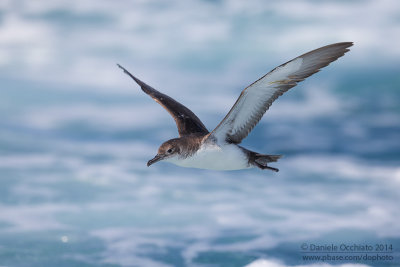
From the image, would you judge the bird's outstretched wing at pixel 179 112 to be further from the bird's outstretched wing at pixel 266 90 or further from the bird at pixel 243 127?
the bird's outstretched wing at pixel 266 90

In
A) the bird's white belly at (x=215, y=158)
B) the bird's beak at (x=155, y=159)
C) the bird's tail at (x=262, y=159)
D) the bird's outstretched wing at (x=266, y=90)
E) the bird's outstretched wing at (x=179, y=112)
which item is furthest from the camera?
the bird's outstretched wing at (x=179, y=112)

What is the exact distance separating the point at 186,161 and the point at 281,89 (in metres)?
2.08

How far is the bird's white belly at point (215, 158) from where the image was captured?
9062 mm

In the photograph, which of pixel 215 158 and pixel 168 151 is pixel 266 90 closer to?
pixel 215 158

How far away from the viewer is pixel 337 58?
838 centimetres

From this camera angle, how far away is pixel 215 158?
9141 millimetres

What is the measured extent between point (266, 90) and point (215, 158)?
4.91ft

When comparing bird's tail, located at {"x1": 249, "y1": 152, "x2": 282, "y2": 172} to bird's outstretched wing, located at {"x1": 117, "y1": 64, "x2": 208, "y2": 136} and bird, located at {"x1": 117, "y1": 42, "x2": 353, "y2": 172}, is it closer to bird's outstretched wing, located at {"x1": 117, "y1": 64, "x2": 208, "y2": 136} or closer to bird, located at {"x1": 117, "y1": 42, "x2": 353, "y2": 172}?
bird, located at {"x1": 117, "y1": 42, "x2": 353, "y2": 172}

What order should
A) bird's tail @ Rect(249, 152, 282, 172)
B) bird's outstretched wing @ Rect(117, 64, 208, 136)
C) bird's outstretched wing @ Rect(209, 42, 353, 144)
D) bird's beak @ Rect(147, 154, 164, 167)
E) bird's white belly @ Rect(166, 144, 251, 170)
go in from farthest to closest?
bird's outstretched wing @ Rect(117, 64, 208, 136) → bird's tail @ Rect(249, 152, 282, 172) → bird's white belly @ Rect(166, 144, 251, 170) → bird's beak @ Rect(147, 154, 164, 167) → bird's outstretched wing @ Rect(209, 42, 353, 144)

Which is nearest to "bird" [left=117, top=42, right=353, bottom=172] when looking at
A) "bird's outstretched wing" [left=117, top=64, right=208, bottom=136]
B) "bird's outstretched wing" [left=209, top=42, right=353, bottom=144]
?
"bird's outstretched wing" [left=209, top=42, right=353, bottom=144]

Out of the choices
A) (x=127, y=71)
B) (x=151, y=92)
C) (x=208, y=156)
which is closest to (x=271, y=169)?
(x=208, y=156)

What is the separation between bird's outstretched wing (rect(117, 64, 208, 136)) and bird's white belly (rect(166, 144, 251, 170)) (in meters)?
1.43

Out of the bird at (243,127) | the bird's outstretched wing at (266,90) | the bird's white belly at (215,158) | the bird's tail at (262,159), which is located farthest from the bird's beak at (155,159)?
the bird's tail at (262,159)

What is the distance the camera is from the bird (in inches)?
333
